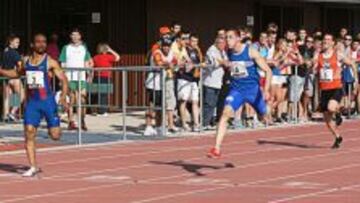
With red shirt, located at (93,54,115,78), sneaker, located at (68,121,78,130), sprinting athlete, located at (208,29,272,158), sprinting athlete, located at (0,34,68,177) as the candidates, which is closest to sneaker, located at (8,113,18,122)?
sneaker, located at (68,121,78,130)

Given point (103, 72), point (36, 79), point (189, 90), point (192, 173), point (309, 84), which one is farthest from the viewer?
point (309, 84)

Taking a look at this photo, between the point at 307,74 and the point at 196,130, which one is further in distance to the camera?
the point at 307,74

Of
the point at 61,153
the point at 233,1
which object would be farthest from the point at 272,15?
the point at 61,153

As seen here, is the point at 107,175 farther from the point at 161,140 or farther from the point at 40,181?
the point at 161,140

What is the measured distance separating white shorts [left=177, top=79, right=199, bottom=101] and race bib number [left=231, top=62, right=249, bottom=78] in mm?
5784

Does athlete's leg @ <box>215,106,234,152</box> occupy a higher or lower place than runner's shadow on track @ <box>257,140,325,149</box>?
higher

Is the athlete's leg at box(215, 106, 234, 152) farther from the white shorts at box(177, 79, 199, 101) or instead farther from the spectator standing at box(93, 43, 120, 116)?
the white shorts at box(177, 79, 199, 101)

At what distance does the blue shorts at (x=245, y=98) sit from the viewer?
14227 millimetres

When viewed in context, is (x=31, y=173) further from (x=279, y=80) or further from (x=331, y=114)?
(x=279, y=80)

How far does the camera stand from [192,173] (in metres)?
13.8

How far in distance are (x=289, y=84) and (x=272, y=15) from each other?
34.1 ft

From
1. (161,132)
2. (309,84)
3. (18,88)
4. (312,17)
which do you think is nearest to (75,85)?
(18,88)

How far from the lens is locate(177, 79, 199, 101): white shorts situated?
2009 cm

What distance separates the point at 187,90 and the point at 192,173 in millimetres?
6469
